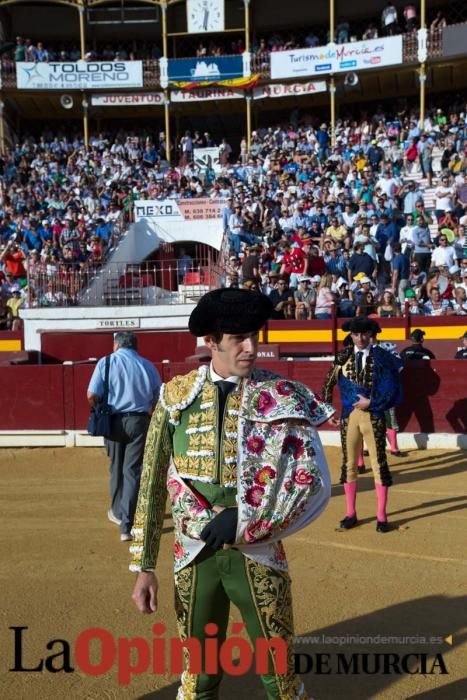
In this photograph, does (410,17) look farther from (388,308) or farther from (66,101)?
(388,308)

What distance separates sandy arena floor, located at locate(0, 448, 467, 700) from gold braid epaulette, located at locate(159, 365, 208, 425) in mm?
1456

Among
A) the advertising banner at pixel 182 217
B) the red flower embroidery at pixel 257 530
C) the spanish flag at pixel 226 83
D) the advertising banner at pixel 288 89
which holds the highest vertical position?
the spanish flag at pixel 226 83

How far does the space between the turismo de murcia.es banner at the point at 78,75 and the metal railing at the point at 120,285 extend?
36.9 ft

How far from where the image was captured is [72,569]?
4984 mm

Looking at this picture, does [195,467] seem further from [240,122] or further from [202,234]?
[240,122]

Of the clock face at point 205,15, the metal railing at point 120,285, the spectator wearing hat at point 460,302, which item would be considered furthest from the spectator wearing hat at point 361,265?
the clock face at point 205,15

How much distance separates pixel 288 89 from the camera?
915 inches

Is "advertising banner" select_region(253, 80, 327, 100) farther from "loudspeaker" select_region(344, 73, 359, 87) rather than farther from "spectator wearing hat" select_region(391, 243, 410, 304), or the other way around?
"spectator wearing hat" select_region(391, 243, 410, 304)

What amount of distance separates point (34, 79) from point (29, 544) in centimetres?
2116

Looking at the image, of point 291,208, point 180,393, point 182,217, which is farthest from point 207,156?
point 180,393

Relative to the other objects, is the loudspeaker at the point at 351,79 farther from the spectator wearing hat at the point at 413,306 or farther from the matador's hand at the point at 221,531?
the matador's hand at the point at 221,531

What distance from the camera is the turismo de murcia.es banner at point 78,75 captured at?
23.9 meters

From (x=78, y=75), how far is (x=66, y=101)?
0.88m

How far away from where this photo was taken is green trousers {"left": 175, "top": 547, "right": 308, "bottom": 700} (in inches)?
93.9
